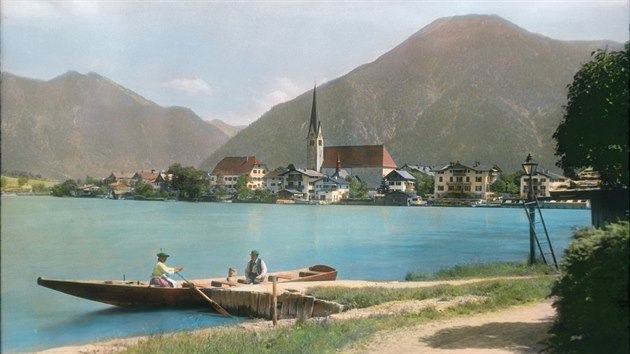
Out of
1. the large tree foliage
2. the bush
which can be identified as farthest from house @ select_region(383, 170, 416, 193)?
the bush

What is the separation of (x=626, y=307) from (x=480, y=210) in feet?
404

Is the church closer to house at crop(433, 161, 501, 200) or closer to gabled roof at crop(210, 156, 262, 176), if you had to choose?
gabled roof at crop(210, 156, 262, 176)

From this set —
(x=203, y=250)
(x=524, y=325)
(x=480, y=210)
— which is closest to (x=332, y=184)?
(x=480, y=210)

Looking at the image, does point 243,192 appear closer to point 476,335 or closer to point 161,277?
Result: point 161,277

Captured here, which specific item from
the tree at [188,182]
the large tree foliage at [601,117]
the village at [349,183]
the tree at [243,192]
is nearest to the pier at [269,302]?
the large tree foliage at [601,117]

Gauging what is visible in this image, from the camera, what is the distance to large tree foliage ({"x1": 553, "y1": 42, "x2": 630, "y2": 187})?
1255cm

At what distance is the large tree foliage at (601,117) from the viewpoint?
494 inches

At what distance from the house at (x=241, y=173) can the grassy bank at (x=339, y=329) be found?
154 meters

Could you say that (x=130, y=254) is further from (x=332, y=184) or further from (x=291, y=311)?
(x=332, y=184)

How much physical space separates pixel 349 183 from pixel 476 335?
153002mm

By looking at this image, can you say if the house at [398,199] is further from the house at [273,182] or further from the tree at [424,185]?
the house at [273,182]

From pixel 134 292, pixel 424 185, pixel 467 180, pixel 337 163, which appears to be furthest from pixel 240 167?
pixel 134 292

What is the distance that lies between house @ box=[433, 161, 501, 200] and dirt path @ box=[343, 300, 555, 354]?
428 feet

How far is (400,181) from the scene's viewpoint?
156 meters
